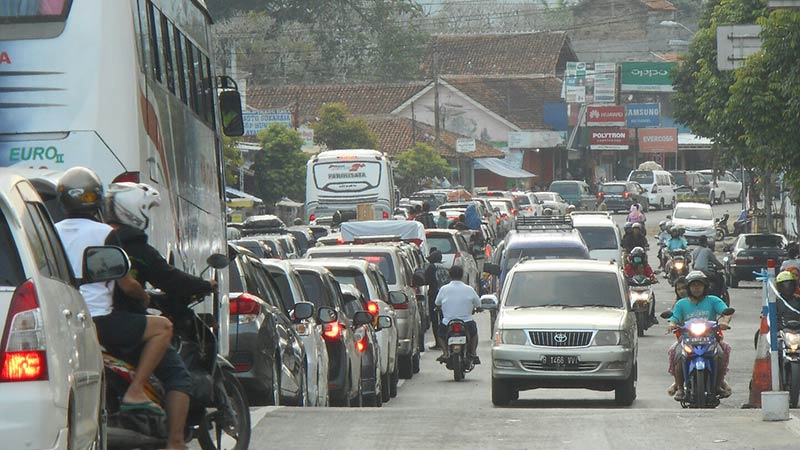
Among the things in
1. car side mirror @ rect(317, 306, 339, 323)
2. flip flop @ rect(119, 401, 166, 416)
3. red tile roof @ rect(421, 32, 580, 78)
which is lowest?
car side mirror @ rect(317, 306, 339, 323)

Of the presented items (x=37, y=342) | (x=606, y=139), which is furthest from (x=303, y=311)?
(x=606, y=139)

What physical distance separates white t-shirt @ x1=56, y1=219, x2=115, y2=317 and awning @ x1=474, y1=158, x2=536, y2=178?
259 feet

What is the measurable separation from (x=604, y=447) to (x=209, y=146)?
6236 millimetres

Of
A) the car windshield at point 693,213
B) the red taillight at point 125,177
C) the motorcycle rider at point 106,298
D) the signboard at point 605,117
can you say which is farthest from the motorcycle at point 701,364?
the signboard at point 605,117

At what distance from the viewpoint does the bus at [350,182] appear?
46.8m

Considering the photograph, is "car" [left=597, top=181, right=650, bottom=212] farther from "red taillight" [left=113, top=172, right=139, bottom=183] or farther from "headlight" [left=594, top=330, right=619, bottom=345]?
"red taillight" [left=113, top=172, right=139, bottom=183]

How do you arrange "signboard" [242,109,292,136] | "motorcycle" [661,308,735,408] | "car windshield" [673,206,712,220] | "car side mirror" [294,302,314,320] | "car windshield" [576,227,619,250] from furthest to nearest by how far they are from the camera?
"signboard" [242,109,292,136] → "car windshield" [673,206,712,220] → "car windshield" [576,227,619,250] → "motorcycle" [661,308,735,408] → "car side mirror" [294,302,314,320]

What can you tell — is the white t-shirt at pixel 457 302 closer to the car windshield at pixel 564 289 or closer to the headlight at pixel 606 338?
the car windshield at pixel 564 289

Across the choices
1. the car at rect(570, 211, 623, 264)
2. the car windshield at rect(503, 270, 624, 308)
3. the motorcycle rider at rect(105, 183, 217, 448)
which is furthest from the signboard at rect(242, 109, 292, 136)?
the motorcycle rider at rect(105, 183, 217, 448)

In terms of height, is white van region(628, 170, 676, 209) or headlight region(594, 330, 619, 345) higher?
headlight region(594, 330, 619, 345)

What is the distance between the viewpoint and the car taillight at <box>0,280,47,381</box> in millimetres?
6270

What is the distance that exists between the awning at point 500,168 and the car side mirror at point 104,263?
3148 inches

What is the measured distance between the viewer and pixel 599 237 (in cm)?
3491

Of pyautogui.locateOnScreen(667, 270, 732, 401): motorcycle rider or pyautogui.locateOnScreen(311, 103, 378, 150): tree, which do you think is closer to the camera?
pyautogui.locateOnScreen(667, 270, 732, 401): motorcycle rider
